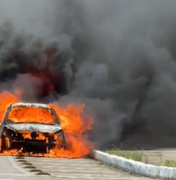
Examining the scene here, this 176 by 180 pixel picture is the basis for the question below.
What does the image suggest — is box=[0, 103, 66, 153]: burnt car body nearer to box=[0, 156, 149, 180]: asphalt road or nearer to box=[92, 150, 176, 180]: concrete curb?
box=[0, 156, 149, 180]: asphalt road

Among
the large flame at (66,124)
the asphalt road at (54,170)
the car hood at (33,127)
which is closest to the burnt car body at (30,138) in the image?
the car hood at (33,127)

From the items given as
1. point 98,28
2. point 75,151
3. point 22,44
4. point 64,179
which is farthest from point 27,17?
point 64,179

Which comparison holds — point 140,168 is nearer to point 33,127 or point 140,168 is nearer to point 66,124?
point 33,127

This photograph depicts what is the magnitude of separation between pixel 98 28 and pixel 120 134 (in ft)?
14.6

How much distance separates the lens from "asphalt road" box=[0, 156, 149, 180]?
10.4m

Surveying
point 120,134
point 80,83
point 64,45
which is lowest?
point 120,134

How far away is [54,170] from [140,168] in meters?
1.77

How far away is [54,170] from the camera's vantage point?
11938 millimetres

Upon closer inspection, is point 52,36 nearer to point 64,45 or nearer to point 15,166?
point 64,45

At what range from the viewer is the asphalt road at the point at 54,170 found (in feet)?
34.1

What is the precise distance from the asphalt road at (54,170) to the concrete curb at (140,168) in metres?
0.24

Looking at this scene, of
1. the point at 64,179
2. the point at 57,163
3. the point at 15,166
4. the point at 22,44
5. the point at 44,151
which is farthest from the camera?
the point at 22,44

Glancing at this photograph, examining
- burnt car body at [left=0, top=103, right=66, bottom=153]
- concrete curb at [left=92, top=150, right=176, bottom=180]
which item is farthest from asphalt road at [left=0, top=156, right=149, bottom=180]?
burnt car body at [left=0, top=103, right=66, bottom=153]

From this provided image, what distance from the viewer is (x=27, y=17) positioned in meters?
22.9
